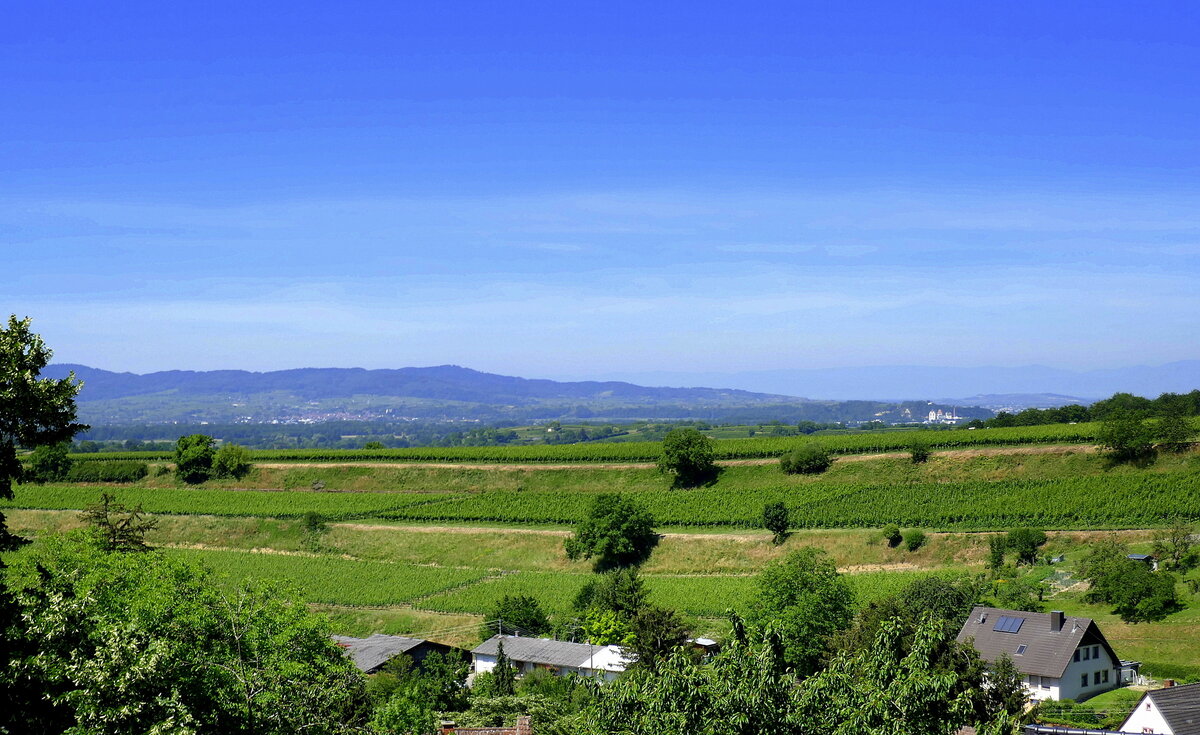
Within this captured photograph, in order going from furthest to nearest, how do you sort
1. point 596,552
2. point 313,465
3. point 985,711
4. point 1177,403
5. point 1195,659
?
point 313,465
point 1177,403
point 596,552
point 1195,659
point 985,711

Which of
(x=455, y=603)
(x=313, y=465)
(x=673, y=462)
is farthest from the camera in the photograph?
(x=313, y=465)

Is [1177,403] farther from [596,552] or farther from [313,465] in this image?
[313,465]

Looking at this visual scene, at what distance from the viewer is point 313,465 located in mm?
120062

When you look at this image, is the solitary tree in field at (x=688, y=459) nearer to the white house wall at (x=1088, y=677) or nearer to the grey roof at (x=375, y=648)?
the grey roof at (x=375, y=648)

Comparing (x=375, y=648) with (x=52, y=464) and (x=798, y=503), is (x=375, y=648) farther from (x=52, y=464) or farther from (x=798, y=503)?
(x=52, y=464)

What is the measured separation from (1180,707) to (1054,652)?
52.3 ft

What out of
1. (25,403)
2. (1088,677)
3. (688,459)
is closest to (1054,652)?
(1088,677)

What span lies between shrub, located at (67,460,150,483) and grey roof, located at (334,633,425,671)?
69852 millimetres

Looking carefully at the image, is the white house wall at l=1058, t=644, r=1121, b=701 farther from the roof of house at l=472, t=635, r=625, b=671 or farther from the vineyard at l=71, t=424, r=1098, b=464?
the vineyard at l=71, t=424, r=1098, b=464

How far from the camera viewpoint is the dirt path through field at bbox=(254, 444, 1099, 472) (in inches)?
3467

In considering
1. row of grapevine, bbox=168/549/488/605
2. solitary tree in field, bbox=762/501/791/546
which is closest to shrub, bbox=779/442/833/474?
solitary tree in field, bbox=762/501/791/546

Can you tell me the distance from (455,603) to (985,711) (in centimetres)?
5039

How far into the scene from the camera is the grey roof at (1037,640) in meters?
47.6

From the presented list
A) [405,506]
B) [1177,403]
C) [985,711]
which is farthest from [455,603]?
[1177,403]
